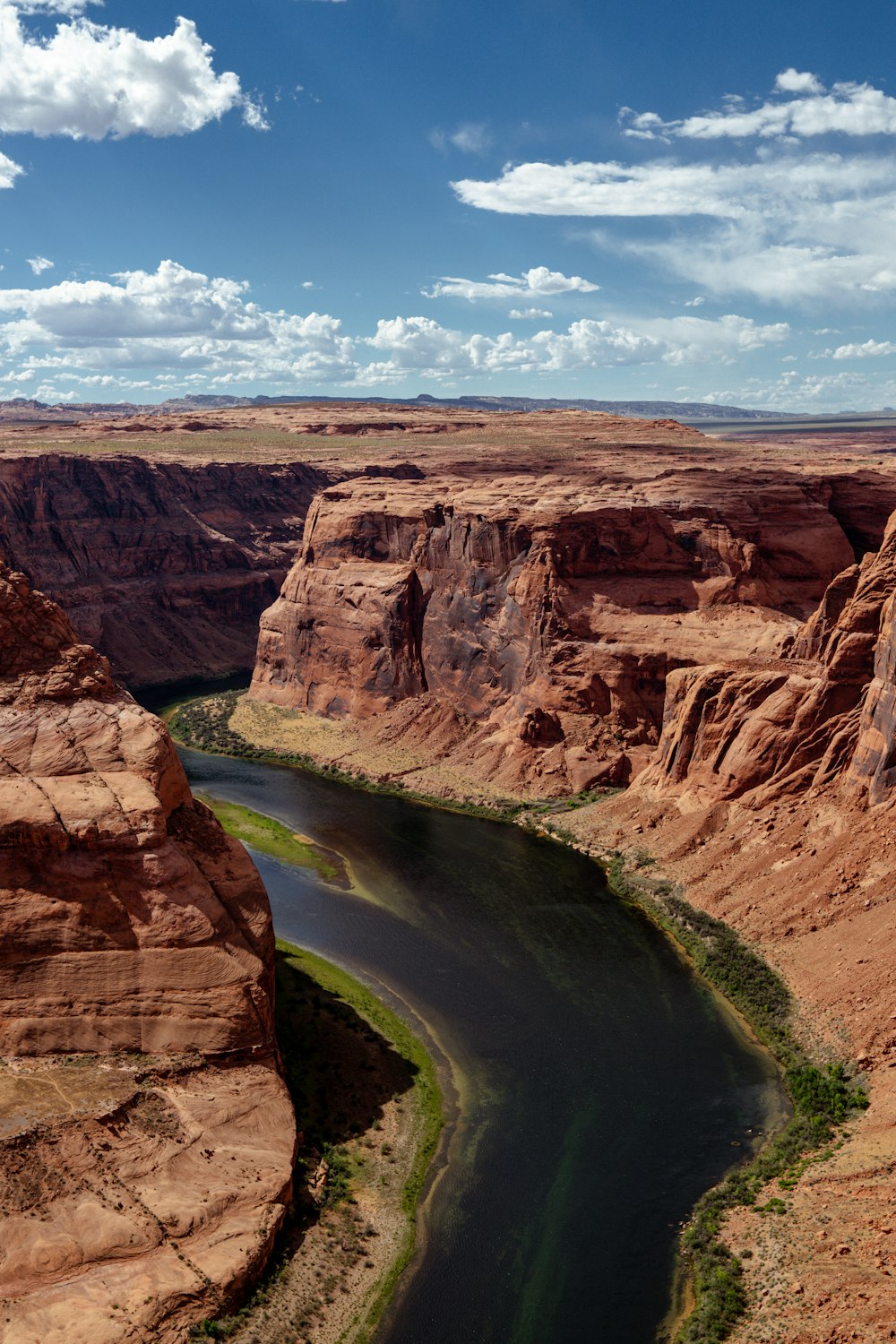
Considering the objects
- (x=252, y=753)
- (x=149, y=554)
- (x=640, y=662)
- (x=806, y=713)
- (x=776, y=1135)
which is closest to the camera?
(x=776, y=1135)

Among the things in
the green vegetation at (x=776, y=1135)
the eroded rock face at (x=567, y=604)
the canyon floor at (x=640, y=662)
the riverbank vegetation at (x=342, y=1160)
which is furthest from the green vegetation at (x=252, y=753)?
the riverbank vegetation at (x=342, y=1160)

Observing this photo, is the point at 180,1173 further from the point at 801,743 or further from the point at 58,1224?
the point at 801,743

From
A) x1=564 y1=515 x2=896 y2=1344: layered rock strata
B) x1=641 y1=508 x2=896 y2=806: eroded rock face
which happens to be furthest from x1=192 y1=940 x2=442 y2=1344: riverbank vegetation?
x1=641 y1=508 x2=896 y2=806: eroded rock face

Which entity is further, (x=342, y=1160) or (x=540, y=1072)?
(x=540, y=1072)

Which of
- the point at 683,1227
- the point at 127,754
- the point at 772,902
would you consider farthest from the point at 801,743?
the point at 127,754

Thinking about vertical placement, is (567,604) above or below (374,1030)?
above

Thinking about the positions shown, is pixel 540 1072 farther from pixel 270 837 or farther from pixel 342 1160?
pixel 270 837

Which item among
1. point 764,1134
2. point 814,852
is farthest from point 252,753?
point 764,1134
